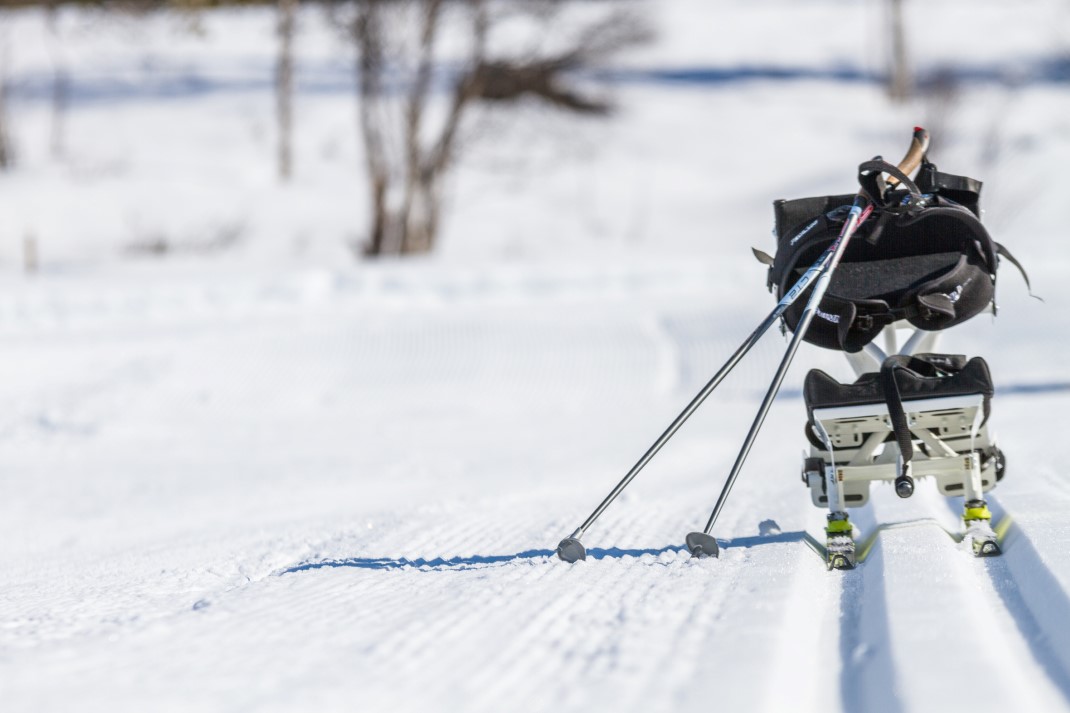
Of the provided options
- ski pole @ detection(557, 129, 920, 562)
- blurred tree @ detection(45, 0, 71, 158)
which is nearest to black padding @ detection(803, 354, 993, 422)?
ski pole @ detection(557, 129, 920, 562)

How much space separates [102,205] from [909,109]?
16.4 meters

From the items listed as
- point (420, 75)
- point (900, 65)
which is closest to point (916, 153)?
point (420, 75)

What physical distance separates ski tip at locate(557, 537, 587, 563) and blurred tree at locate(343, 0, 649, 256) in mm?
14416

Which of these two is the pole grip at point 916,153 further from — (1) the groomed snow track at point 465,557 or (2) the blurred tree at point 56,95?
(2) the blurred tree at point 56,95

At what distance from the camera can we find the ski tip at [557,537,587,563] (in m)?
3.40

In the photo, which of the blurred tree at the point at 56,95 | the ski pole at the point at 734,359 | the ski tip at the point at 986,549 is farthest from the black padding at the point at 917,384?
→ the blurred tree at the point at 56,95

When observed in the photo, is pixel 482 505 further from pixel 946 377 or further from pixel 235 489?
pixel 946 377

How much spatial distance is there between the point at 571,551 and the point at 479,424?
530 cm

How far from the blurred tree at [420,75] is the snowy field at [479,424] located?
1198 mm

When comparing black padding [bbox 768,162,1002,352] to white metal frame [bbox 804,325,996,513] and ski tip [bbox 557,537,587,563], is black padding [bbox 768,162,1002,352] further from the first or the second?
ski tip [bbox 557,537,587,563]

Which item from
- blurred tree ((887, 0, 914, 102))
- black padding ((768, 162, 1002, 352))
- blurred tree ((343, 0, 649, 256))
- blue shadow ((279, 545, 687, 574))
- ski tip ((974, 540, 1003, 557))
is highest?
blurred tree ((887, 0, 914, 102))

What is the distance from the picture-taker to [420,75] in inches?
677

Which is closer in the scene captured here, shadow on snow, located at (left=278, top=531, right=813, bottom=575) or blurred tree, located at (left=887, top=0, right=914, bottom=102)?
shadow on snow, located at (left=278, top=531, right=813, bottom=575)

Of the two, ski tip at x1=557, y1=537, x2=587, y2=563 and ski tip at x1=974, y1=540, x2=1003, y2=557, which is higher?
ski tip at x1=974, y1=540, x2=1003, y2=557
